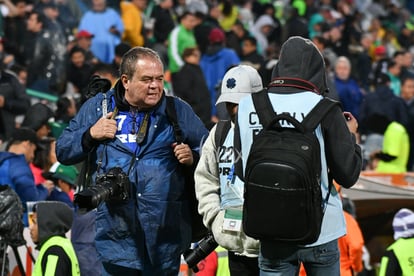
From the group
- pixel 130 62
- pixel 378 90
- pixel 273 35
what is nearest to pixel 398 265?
pixel 130 62

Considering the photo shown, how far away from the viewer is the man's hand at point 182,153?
22.8 feet

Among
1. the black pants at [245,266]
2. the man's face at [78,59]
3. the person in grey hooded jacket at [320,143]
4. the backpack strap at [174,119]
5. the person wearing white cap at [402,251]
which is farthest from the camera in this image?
the man's face at [78,59]

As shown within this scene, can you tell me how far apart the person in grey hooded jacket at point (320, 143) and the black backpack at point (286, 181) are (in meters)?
0.06

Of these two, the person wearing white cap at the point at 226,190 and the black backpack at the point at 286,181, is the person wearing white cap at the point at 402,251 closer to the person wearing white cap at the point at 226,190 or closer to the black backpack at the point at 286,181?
the person wearing white cap at the point at 226,190

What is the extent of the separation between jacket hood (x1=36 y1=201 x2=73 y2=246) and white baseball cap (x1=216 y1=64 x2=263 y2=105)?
2201mm

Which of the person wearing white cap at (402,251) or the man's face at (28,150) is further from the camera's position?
the man's face at (28,150)

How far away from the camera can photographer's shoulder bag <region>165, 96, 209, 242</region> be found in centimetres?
705

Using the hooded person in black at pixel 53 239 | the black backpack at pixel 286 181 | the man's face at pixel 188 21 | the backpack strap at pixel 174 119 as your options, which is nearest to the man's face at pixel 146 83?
the backpack strap at pixel 174 119

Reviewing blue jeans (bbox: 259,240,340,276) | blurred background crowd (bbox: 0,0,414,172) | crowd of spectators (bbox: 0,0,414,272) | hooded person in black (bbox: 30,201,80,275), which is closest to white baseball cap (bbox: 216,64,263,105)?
blue jeans (bbox: 259,240,340,276)

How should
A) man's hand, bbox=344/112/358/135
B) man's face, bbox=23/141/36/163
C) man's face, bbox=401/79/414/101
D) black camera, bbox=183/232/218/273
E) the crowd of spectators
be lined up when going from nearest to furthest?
1. man's hand, bbox=344/112/358/135
2. black camera, bbox=183/232/218/273
3. man's face, bbox=23/141/36/163
4. the crowd of spectators
5. man's face, bbox=401/79/414/101

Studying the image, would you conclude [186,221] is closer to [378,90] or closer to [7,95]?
[7,95]

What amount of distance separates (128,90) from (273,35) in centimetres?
1686

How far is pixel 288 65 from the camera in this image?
20.3ft

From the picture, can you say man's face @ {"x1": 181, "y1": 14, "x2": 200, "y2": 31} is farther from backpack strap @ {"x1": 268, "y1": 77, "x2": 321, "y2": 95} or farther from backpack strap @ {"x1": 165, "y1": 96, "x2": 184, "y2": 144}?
backpack strap @ {"x1": 268, "y1": 77, "x2": 321, "y2": 95}
